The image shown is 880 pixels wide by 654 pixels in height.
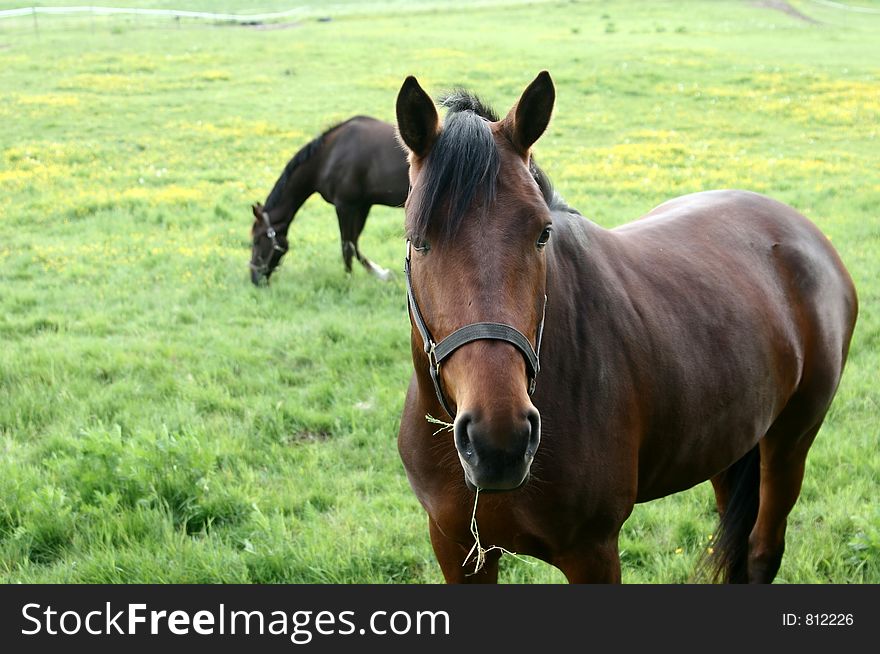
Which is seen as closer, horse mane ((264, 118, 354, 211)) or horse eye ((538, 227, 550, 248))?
horse eye ((538, 227, 550, 248))

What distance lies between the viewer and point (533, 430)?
2.03 meters

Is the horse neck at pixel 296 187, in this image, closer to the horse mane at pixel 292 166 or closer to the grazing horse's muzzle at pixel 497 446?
the horse mane at pixel 292 166

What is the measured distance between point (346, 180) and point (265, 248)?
126 cm

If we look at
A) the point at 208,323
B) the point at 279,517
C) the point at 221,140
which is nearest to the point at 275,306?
the point at 208,323

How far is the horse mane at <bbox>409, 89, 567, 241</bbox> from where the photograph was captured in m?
2.23

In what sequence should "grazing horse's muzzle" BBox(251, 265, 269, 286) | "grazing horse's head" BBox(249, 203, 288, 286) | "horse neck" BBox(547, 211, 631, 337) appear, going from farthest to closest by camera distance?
"grazing horse's head" BBox(249, 203, 288, 286), "grazing horse's muzzle" BBox(251, 265, 269, 286), "horse neck" BBox(547, 211, 631, 337)

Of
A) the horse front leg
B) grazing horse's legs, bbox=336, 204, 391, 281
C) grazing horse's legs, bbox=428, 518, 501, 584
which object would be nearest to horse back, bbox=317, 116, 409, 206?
grazing horse's legs, bbox=336, 204, 391, 281

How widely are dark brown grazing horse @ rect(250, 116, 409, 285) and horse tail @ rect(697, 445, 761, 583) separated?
19.0 ft

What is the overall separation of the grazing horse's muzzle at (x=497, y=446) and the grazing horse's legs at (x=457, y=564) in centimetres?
99

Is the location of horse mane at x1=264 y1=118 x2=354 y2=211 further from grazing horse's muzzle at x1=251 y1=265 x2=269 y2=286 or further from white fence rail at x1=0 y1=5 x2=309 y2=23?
white fence rail at x1=0 y1=5 x2=309 y2=23

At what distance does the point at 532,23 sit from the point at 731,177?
90.7 ft

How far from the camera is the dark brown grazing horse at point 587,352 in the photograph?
2.15 metres

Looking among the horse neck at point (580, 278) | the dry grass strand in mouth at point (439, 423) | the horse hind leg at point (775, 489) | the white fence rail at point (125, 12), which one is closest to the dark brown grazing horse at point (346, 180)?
the horse hind leg at point (775, 489)

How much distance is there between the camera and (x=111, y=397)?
18.6 feet
